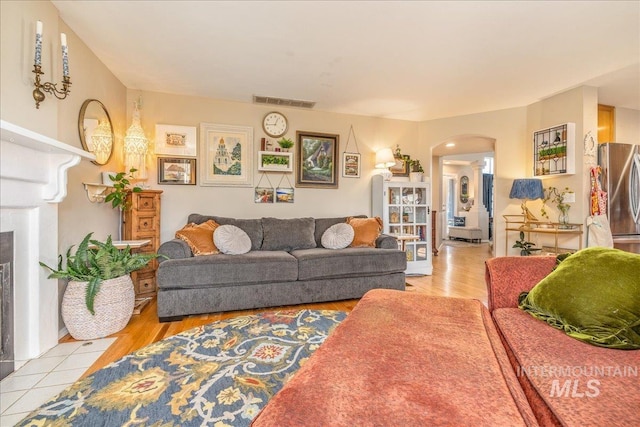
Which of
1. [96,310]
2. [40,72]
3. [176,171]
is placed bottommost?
[96,310]

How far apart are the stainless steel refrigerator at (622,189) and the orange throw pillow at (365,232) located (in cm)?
272

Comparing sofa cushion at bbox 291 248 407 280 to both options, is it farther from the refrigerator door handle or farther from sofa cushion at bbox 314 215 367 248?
the refrigerator door handle

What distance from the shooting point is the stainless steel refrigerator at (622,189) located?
3.35m

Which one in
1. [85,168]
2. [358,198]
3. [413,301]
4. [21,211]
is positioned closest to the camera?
[413,301]

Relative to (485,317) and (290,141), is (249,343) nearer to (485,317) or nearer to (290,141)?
(485,317)

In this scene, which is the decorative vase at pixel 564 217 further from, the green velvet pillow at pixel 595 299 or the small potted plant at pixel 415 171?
the green velvet pillow at pixel 595 299

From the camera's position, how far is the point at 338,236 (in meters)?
3.25

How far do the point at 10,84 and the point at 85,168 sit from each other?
917mm

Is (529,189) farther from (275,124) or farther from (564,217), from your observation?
(275,124)

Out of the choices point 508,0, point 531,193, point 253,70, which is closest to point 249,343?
point 253,70

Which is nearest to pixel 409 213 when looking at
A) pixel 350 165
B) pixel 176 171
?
pixel 350 165

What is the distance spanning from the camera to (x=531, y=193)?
3619 mm

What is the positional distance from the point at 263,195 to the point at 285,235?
74cm

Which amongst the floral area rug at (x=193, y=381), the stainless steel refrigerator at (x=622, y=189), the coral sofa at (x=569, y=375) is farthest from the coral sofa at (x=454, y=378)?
the stainless steel refrigerator at (x=622, y=189)
